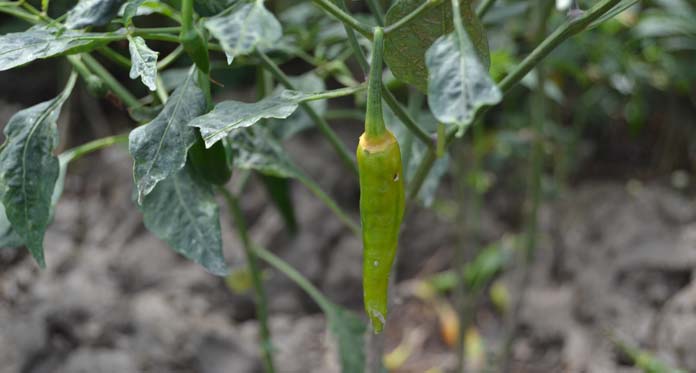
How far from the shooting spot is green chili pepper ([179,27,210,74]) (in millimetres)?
610

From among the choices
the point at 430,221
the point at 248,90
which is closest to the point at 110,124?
the point at 248,90

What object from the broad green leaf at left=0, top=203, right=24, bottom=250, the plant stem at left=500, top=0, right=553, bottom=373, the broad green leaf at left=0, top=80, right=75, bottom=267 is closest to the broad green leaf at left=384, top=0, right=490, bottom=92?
the broad green leaf at left=0, top=80, right=75, bottom=267

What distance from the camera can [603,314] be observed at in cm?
175

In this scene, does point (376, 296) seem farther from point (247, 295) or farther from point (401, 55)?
point (247, 295)

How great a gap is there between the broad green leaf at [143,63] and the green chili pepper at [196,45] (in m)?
0.03

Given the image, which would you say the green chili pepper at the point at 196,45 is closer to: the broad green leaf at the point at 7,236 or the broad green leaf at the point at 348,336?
the broad green leaf at the point at 7,236

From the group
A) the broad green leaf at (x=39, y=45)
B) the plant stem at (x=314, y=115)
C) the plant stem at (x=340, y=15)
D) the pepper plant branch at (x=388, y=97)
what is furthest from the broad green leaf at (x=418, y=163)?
the broad green leaf at (x=39, y=45)

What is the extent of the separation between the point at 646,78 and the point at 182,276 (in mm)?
1342

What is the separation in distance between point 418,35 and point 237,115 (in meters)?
0.17

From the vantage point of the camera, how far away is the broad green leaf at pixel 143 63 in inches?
22.9

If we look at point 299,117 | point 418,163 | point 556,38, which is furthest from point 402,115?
point 299,117

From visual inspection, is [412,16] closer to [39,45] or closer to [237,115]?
[237,115]

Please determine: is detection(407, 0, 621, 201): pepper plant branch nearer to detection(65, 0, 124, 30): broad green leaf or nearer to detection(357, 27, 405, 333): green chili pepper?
detection(357, 27, 405, 333): green chili pepper

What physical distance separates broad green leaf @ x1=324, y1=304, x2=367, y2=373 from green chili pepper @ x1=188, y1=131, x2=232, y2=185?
0.37 meters
